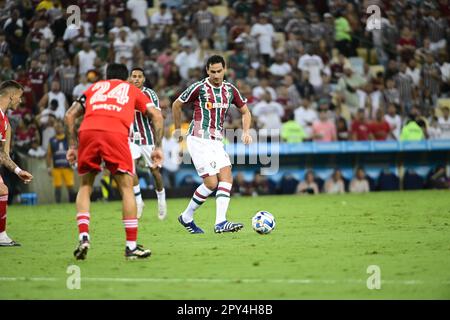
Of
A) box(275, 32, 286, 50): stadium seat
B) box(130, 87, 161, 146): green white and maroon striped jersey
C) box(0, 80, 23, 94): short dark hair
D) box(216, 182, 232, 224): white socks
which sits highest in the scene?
box(275, 32, 286, 50): stadium seat

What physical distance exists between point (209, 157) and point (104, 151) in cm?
365

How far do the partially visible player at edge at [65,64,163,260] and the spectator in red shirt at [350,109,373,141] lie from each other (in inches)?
639

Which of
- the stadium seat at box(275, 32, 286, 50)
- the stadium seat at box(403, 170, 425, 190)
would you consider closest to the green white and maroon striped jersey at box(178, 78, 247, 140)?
the stadium seat at box(403, 170, 425, 190)

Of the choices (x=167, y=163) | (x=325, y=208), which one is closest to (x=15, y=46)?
(x=167, y=163)

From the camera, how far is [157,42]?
28234 millimetres

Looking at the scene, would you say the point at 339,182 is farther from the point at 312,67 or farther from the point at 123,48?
the point at 123,48

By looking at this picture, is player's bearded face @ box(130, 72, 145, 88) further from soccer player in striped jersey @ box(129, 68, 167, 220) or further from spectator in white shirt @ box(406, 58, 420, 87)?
spectator in white shirt @ box(406, 58, 420, 87)

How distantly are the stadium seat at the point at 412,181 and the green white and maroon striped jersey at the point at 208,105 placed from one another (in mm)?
13302

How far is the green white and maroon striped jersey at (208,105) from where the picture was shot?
555 inches

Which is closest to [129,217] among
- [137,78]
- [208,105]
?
[208,105]

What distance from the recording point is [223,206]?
13.7 metres

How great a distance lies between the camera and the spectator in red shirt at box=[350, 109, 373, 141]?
26328mm

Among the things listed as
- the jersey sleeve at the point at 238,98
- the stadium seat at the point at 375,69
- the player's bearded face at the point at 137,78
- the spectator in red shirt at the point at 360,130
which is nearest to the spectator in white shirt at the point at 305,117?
the spectator in red shirt at the point at 360,130
